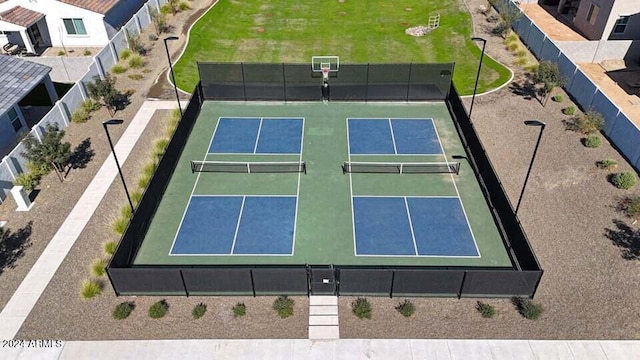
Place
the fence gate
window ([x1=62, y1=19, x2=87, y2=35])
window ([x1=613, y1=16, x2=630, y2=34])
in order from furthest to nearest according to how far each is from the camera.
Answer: window ([x1=62, y1=19, x2=87, y2=35])
window ([x1=613, y1=16, x2=630, y2=34])
the fence gate

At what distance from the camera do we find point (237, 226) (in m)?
20.9

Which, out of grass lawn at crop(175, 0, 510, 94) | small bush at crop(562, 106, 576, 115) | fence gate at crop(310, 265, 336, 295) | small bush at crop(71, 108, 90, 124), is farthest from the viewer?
grass lawn at crop(175, 0, 510, 94)

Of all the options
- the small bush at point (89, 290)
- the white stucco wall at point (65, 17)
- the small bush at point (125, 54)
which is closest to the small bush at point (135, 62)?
the small bush at point (125, 54)

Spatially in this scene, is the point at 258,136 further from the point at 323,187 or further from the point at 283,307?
the point at 283,307

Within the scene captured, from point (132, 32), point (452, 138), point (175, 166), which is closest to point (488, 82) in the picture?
point (452, 138)

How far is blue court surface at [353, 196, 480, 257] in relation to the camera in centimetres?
1967

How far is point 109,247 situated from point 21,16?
26.1 m

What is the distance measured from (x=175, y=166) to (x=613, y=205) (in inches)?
854

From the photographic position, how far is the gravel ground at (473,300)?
53.9 feet

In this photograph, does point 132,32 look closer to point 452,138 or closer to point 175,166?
point 175,166

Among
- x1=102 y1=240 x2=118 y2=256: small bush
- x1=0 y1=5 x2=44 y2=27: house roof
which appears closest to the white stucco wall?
x1=0 y1=5 x2=44 y2=27: house roof

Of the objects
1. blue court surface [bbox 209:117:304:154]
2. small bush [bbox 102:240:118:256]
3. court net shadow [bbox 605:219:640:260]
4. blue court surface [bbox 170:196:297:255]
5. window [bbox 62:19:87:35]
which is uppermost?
window [bbox 62:19:87:35]

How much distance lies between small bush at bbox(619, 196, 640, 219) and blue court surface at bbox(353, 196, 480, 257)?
727 centimetres

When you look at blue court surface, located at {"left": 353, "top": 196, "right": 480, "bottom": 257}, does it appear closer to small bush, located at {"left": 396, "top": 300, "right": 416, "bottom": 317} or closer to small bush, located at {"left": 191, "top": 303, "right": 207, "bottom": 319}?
small bush, located at {"left": 396, "top": 300, "right": 416, "bottom": 317}
